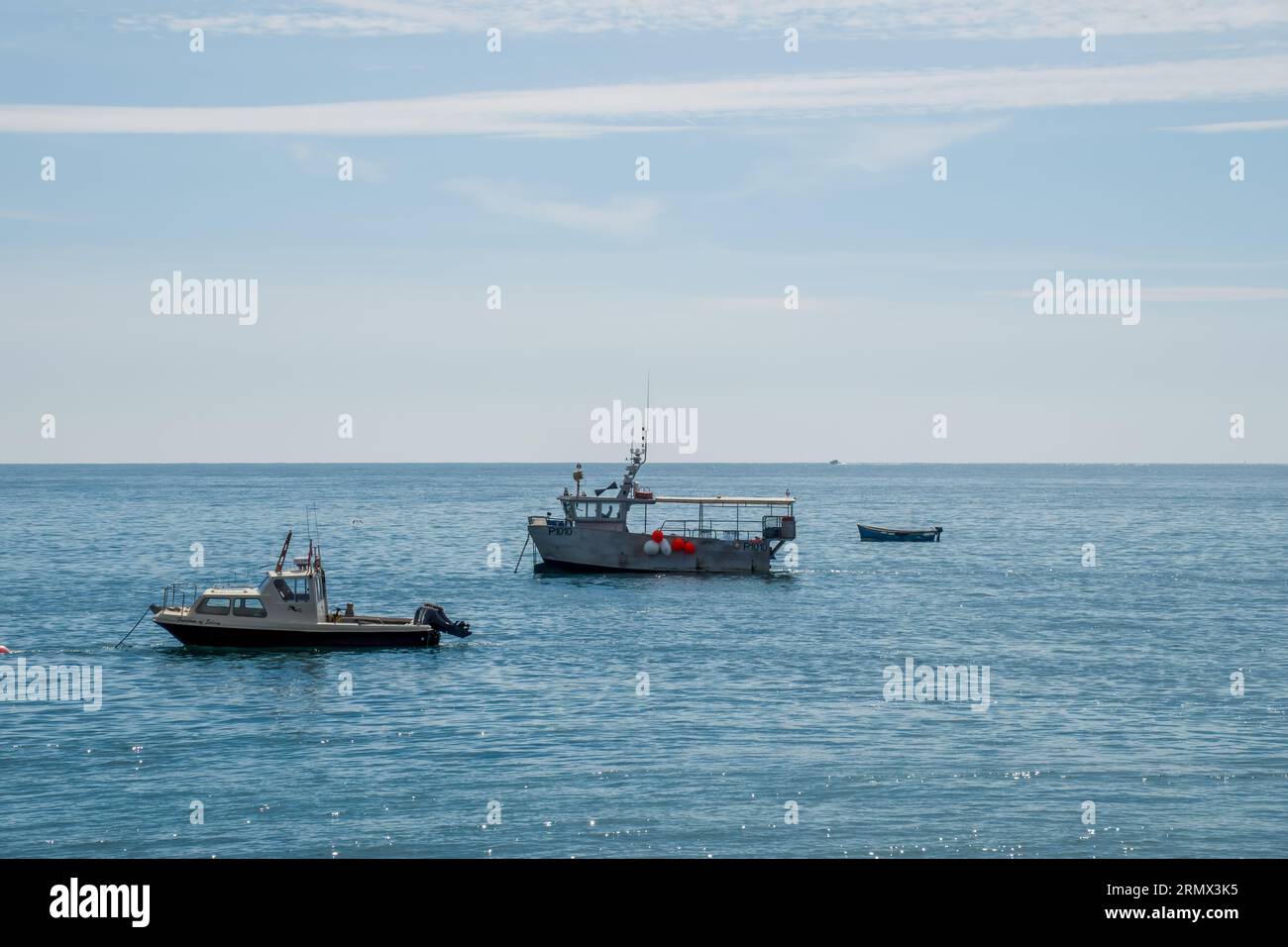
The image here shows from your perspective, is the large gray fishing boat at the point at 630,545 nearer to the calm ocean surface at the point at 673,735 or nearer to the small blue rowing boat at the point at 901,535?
the calm ocean surface at the point at 673,735

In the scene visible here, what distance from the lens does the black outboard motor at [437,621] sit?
6141 cm

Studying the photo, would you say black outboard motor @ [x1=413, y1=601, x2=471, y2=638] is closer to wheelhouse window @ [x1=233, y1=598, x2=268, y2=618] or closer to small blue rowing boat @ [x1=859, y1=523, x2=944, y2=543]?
wheelhouse window @ [x1=233, y1=598, x2=268, y2=618]

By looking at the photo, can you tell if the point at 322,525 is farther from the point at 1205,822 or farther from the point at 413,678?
the point at 1205,822

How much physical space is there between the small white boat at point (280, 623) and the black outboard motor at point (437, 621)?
1.10 ft

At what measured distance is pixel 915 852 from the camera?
30.1m

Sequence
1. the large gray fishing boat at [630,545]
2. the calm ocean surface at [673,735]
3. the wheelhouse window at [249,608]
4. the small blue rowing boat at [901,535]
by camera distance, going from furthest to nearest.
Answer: the small blue rowing boat at [901,535] → the large gray fishing boat at [630,545] → the wheelhouse window at [249,608] → the calm ocean surface at [673,735]

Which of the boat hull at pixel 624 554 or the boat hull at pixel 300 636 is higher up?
the boat hull at pixel 624 554

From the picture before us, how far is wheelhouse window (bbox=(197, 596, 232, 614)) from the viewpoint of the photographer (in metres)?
59.9

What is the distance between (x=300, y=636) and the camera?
5931 cm

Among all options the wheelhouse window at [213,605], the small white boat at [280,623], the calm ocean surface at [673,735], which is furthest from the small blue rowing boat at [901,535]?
the wheelhouse window at [213,605]
